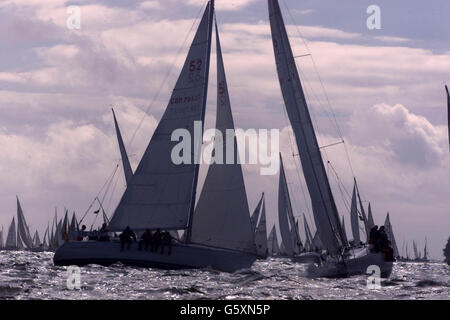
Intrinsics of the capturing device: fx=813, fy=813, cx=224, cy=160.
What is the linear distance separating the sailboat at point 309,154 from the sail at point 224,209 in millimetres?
2851

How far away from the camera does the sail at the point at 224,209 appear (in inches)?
1330

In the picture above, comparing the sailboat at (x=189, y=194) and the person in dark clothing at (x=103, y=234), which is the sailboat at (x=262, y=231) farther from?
the person in dark clothing at (x=103, y=234)

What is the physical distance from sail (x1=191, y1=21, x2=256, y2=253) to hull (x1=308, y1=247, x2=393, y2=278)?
3595 millimetres

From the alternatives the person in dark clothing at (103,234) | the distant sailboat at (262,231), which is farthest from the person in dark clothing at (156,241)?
the distant sailboat at (262,231)

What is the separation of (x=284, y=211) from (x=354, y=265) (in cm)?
5049

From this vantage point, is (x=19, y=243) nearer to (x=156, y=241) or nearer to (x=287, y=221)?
(x=287, y=221)

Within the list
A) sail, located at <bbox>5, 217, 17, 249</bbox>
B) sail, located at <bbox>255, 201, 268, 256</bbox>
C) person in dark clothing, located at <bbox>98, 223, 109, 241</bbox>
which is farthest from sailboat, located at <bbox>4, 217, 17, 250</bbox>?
person in dark clothing, located at <bbox>98, 223, 109, 241</bbox>

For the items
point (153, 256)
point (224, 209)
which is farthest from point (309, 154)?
point (153, 256)

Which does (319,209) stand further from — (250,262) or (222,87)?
(222,87)

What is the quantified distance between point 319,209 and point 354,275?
4579mm

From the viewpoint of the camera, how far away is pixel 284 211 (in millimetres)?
80750

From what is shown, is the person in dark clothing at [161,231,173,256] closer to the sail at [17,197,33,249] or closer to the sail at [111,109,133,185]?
the sail at [111,109,133,185]
